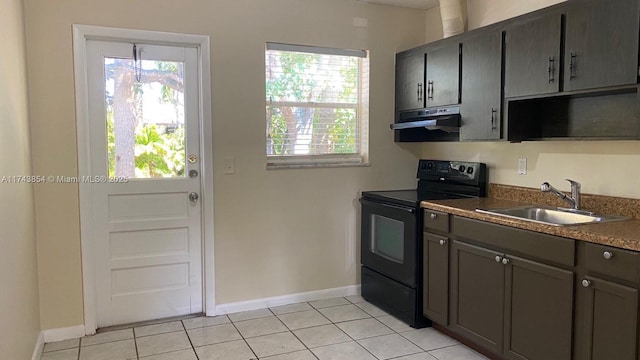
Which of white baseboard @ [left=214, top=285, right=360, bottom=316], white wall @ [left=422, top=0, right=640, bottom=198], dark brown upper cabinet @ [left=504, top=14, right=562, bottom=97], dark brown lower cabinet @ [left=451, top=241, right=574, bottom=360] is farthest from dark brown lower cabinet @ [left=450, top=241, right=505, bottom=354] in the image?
white baseboard @ [left=214, top=285, right=360, bottom=316]

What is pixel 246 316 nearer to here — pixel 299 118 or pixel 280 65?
pixel 299 118

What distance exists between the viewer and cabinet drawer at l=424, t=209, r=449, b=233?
10.1 ft

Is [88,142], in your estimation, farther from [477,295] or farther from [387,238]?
[477,295]

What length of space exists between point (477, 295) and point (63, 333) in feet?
8.85

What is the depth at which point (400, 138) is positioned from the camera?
13.5 ft

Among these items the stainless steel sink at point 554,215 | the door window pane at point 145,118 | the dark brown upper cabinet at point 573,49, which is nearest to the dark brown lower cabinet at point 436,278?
the stainless steel sink at point 554,215

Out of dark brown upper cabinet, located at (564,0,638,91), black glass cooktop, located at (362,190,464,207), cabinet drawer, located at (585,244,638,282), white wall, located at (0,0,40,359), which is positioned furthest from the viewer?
black glass cooktop, located at (362,190,464,207)

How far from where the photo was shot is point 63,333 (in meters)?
3.23

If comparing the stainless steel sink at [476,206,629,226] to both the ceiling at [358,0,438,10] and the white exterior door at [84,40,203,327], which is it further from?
the white exterior door at [84,40,203,327]

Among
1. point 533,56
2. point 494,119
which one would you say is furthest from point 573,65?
point 494,119

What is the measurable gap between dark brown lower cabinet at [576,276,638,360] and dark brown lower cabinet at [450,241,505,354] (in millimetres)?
497

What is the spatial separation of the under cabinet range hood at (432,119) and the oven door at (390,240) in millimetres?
616

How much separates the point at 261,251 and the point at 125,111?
143 cm

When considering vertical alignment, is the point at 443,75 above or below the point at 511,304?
above
